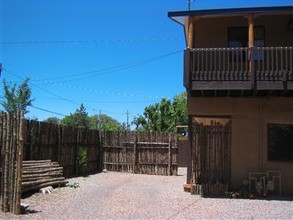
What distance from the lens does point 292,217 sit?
10859 millimetres

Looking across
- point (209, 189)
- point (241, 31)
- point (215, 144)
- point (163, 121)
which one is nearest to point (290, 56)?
point (241, 31)

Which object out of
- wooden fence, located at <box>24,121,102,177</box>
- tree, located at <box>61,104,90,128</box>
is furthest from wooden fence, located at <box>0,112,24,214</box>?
tree, located at <box>61,104,90,128</box>

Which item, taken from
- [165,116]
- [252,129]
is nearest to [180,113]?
[165,116]

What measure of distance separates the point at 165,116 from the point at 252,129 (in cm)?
2580

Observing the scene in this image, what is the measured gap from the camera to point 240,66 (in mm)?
15500

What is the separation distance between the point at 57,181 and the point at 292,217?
8.26 meters

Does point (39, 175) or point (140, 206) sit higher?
point (39, 175)

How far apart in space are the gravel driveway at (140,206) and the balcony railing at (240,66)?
3.92 m

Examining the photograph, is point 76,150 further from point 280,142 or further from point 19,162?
point 19,162

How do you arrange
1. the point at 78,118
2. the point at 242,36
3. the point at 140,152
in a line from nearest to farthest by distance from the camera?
the point at 242,36 → the point at 140,152 → the point at 78,118

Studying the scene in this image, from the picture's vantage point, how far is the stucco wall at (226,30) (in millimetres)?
16583

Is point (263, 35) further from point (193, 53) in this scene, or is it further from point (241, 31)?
point (193, 53)

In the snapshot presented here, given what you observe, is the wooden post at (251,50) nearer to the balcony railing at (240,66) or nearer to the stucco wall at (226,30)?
the balcony railing at (240,66)

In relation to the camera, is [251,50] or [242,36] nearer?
[251,50]
